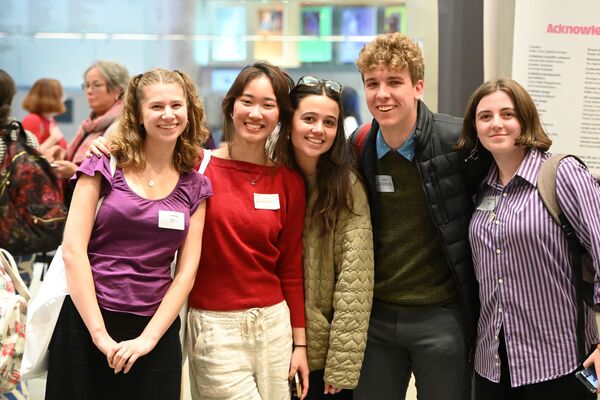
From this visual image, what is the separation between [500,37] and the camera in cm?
406

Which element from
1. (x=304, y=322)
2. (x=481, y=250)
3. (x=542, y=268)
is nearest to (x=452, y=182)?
(x=481, y=250)

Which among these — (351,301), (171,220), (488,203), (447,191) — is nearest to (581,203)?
(488,203)

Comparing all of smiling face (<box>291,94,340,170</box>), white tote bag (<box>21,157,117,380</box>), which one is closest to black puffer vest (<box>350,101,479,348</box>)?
smiling face (<box>291,94,340,170</box>)

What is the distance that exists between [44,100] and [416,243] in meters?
4.90

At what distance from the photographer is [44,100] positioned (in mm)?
6621

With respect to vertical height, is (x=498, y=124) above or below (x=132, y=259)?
above

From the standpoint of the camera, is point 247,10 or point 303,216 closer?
point 303,216

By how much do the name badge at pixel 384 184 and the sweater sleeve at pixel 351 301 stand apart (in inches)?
5.4

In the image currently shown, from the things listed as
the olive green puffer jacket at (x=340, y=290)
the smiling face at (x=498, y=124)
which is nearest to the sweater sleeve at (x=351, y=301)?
the olive green puffer jacket at (x=340, y=290)

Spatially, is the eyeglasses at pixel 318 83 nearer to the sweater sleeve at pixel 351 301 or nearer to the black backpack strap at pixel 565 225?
the sweater sleeve at pixel 351 301

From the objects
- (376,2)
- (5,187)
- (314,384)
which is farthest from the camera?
(376,2)

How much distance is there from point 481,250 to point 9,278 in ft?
5.83

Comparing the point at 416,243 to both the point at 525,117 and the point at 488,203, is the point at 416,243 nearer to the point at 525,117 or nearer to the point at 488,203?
the point at 488,203

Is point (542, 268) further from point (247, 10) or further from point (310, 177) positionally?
point (247, 10)
